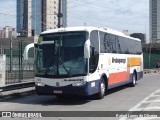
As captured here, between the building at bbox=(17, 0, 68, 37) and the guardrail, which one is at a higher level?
the building at bbox=(17, 0, 68, 37)

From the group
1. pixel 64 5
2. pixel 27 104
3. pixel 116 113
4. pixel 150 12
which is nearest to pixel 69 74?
pixel 27 104

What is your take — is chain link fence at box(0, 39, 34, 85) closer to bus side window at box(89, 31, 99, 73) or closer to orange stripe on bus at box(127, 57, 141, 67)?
orange stripe on bus at box(127, 57, 141, 67)

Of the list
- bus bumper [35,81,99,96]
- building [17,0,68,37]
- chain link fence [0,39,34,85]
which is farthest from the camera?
building [17,0,68,37]

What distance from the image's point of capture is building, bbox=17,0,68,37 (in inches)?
1668

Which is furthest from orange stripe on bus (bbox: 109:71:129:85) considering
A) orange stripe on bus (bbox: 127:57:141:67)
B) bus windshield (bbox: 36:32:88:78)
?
bus windshield (bbox: 36:32:88:78)

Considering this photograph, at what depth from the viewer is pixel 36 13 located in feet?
151

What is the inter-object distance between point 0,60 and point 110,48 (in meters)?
5.15

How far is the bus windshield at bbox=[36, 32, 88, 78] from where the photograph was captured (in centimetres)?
1461

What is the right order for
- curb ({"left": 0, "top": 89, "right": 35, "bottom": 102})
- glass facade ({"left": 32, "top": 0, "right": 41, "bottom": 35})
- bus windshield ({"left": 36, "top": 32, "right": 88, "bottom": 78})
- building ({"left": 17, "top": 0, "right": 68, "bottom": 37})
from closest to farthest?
1. bus windshield ({"left": 36, "top": 32, "right": 88, "bottom": 78})
2. curb ({"left": 0, "top": 89, "right": 35, "bottom": 102})
3. building ({"left": 17, "top": 0, "right": 68, "bottom": 37})
4. glass facade ({"left": 32, "top": 0, "right": 41, "bottom": 35})

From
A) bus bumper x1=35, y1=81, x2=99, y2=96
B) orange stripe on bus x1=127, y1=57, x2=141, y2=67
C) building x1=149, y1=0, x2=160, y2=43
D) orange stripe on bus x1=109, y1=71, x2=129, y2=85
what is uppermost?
building x1=149, y1=0, x2=160, y2=43

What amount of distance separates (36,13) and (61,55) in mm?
31942

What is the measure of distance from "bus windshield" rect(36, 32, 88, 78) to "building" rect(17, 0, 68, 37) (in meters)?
25.6

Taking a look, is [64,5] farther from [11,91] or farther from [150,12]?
[150,12]

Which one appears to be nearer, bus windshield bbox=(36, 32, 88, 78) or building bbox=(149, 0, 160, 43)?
bus windshield bbox=(36, 32, 88, 78)
